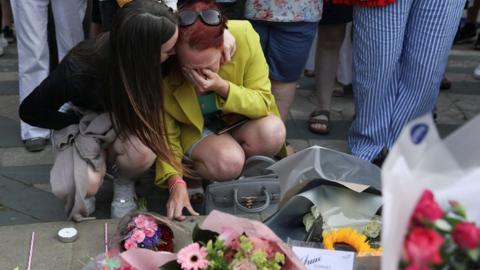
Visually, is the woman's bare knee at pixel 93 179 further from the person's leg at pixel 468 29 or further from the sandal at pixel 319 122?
the person's leg at pixel 468 29

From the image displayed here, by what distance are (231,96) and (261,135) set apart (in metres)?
0.24

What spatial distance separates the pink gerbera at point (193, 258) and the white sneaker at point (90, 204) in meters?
1.07

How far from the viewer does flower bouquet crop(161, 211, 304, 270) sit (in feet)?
4.81

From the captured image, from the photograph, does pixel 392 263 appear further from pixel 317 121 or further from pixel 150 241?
pixel 317 121

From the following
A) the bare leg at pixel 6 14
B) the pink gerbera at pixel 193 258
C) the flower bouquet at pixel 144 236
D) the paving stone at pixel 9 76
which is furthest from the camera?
the bare leg at pixel 6 14

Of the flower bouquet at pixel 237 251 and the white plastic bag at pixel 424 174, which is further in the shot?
the flower bouquet at pixel 237 251

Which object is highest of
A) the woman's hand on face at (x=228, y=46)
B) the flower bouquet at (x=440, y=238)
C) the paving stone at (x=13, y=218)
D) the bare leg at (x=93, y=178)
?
the flower bouquet at (x=440, y=238)

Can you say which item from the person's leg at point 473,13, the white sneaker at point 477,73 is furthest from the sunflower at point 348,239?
the person's leg at point 473,13

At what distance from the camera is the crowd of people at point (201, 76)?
85.8 inches

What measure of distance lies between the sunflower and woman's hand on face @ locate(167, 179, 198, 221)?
1.78 ft

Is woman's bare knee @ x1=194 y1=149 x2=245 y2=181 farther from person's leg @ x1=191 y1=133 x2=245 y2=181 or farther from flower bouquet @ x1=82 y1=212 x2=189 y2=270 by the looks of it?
flower bouquet @ x1=82 y1=212 x2=189 y2=270

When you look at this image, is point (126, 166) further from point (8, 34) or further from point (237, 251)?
point (8, 34)

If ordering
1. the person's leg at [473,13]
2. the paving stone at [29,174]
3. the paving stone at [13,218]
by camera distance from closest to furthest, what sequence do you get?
the paving stone at [13,218]
the paving stone at [29,174]
the person's leg at [473,13]

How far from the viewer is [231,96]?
2.44 meters
